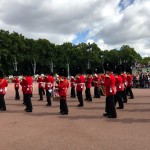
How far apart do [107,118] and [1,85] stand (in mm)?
4641

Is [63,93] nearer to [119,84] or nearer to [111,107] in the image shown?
[111,107]

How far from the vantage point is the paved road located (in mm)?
6832

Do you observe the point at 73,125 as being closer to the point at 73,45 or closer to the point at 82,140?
the point at 82,140

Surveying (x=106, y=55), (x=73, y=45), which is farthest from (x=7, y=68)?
(x=106, y=55)

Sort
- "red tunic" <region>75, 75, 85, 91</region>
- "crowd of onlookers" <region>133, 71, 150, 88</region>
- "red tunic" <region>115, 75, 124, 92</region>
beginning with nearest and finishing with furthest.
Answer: "red tunic" <region>115, 75, 124, 92</region> < "red tunic" <region>75, 75, 85, 91</region> < "crowd of onlookers" <region>133, 71, 150, 88</region>

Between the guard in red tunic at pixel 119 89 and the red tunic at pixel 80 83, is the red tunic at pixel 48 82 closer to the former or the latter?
the red tunic at pixel 80 83

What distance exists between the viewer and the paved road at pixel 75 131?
6.83 metres

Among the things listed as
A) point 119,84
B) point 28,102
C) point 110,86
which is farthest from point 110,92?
point 28,102

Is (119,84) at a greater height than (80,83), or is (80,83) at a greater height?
(80,83)

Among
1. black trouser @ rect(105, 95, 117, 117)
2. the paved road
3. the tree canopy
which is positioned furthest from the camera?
the tree canopy

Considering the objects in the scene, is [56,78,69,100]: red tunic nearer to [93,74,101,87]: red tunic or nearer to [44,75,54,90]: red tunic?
[44,75,54,90]: red tunic

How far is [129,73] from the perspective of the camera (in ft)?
54.6

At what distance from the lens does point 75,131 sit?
326 inches

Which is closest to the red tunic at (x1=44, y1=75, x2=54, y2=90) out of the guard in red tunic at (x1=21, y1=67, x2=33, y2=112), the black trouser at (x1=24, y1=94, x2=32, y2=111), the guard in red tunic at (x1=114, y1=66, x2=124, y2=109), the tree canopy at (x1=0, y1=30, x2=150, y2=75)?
the guard in red tunic at (x1=21, y1=67, x2=33, y2=112)
